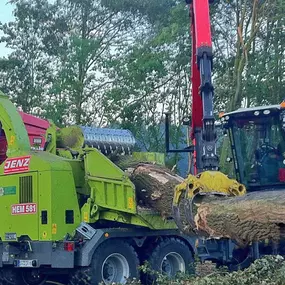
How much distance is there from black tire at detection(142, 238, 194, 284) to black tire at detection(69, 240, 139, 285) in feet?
1.25

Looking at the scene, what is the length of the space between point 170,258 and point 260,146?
8.84 feet

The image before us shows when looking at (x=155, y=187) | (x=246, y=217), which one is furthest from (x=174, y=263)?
(x=246, y=217)

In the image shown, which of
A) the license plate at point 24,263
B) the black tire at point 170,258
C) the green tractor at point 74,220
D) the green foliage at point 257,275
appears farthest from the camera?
the black tire at point 170,258

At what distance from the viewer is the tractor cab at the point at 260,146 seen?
865 centimetres

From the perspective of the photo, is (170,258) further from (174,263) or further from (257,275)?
(257,275)

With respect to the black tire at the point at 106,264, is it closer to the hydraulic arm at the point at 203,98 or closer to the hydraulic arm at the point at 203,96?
the hydraulic arm at the point at 203,98

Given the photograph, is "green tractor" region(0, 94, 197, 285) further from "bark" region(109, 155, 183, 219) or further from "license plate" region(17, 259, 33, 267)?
"bark" region(109, 155, 183, 219)

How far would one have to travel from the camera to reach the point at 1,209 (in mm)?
10305

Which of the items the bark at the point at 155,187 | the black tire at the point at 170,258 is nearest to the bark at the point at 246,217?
the bark at the point at 155,187

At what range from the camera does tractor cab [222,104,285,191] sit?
865 centimetres

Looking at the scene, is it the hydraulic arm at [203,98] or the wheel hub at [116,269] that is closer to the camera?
the hydraulic arm at [203,98]

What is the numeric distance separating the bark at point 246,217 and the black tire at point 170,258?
3258 mm

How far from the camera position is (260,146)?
8.80m

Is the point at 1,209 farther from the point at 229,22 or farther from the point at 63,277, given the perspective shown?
the point at 229,22
